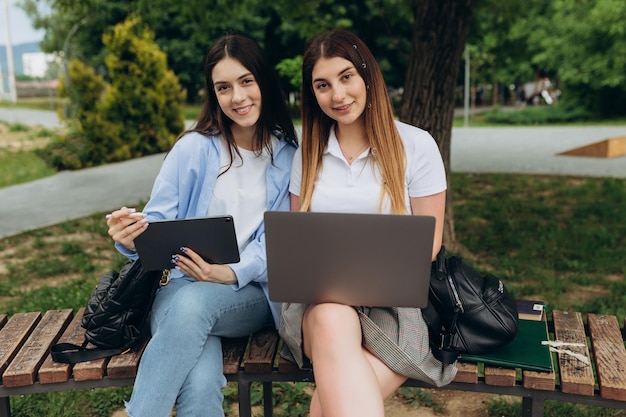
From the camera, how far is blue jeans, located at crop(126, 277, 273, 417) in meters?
2.18

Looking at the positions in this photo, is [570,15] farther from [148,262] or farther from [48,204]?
[148,262]

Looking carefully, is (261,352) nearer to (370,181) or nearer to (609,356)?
(370,181)

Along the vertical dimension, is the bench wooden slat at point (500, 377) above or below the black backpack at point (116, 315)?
below

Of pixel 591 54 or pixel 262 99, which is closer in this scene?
pixel 262 99

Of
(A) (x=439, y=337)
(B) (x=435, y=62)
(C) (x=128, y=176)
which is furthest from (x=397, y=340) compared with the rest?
(C) (x=128, y=176)

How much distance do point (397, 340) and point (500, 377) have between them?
362mm

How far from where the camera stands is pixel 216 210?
2.63m

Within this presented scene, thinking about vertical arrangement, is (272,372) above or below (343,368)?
below

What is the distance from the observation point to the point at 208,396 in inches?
87.6

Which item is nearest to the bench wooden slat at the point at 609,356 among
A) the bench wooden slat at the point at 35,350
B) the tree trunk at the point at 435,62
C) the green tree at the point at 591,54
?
the bench wooden slat at the point at 35,350

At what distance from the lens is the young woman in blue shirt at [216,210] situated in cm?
222

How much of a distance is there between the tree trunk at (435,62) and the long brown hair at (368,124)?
90.9 inches

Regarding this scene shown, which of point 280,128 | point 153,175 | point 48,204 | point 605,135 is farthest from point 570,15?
point 280,128

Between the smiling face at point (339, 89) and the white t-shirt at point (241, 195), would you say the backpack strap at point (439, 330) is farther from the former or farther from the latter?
the white t-shirt at point (241, 195)
